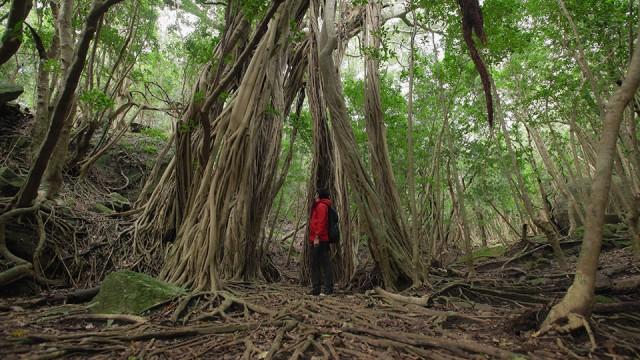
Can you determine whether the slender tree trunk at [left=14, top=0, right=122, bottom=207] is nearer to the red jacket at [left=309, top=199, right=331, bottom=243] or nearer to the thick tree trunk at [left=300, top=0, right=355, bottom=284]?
the red jacket at [left=309, top=199, right=331, bottom=243]

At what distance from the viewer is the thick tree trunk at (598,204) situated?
78.1 inches

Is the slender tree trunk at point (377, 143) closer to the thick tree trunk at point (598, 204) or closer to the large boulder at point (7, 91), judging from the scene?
the thick tree trunk at point (598, 204)

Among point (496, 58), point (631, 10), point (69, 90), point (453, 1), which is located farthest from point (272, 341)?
point (631, 10)

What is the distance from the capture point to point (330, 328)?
7.89ft

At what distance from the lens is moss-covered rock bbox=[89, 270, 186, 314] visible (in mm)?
2842

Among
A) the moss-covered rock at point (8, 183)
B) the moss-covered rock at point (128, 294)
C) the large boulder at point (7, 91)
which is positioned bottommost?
the moss-covered rock at point (128, 294)

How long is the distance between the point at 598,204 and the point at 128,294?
3.27m

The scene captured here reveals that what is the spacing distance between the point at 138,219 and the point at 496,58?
5387 millimetres

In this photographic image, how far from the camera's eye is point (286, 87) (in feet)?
19.2

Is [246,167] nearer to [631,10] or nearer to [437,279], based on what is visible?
[437,279]

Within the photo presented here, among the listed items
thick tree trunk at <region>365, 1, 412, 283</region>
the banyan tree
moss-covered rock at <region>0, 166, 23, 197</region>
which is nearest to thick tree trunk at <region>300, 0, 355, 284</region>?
the banyan tree

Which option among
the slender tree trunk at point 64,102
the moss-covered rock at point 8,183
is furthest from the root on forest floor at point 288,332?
the moss-covered rock at point 8,183

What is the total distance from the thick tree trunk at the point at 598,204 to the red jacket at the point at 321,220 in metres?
2.41

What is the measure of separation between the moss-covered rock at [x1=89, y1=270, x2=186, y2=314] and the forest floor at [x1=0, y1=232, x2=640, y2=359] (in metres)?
0.11
